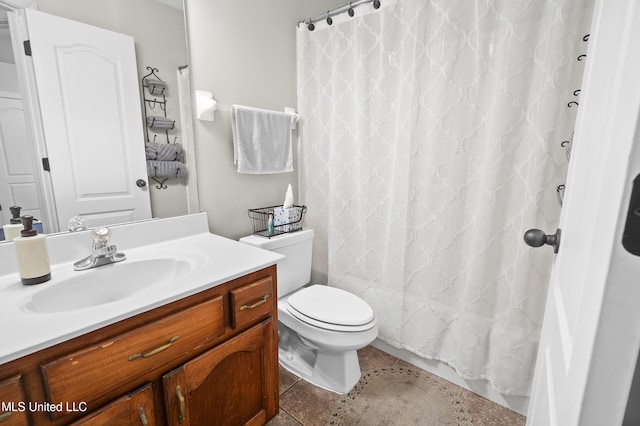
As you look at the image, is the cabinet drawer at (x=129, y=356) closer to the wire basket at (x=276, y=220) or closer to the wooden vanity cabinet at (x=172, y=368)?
the wooden vanity cabinet at (x=172, y=368)

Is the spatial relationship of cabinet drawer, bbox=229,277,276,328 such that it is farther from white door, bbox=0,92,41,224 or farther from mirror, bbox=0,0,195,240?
white door, bbox=0,92,41,224

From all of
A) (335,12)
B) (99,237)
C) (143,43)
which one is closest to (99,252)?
(99,237)

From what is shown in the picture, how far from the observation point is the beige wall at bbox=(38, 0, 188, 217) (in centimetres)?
107

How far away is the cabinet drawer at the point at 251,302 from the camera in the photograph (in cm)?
102

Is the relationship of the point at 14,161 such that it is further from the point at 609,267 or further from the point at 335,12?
the point at 335,12

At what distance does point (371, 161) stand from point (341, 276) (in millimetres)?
731

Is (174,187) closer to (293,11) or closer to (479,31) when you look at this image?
(293,11)

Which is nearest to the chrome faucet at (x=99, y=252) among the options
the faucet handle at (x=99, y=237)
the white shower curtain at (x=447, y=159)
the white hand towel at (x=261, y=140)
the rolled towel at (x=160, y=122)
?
the faucet handle at (x=99, y=237)

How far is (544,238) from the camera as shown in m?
0.69

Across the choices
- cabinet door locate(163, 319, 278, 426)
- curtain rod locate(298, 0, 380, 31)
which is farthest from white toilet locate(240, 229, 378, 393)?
curtain rod locate(298, 0, 380, 31)

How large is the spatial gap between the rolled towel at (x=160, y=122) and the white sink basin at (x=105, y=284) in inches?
22.5

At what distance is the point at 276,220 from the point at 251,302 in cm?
70

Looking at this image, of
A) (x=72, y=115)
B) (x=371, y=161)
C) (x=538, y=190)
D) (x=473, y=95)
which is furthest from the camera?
(x=371, y=161)

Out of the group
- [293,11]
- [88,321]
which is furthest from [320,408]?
[293,11]
